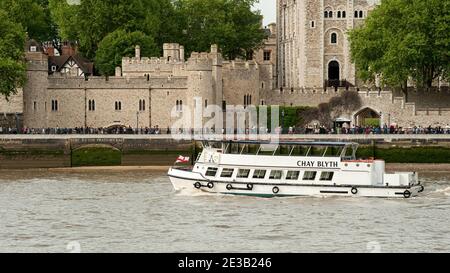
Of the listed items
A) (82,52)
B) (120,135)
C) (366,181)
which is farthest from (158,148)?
(82,52)

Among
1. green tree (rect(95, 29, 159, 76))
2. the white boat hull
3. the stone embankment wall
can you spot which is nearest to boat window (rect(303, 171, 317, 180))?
the white boat hull

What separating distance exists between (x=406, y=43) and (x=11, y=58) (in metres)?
23.7

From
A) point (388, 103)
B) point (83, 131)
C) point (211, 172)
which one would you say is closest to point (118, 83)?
point (83, 131)

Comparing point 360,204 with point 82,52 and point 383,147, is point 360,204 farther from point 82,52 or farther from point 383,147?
point 82,52

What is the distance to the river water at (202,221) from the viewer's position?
37.0m

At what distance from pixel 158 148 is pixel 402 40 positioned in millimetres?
20640

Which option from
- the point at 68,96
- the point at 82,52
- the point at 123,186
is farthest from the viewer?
the point at 82,52

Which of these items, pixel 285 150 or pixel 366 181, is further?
pixel 285 150

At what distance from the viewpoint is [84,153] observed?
69.2m

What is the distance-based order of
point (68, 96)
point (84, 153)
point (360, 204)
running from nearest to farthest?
1. point (360, 204)
2. point (84, 153)
3. point (68, 96)

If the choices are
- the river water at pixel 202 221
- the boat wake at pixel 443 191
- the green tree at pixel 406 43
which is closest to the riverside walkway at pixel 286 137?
the green tree at pixel 406 43

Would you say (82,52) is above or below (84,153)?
above

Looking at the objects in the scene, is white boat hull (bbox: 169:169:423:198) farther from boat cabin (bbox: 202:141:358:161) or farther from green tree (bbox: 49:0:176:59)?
green tree (bbox: 49:0:176:59)

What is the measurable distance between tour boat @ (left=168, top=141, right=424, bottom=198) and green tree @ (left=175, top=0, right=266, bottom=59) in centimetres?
4386
